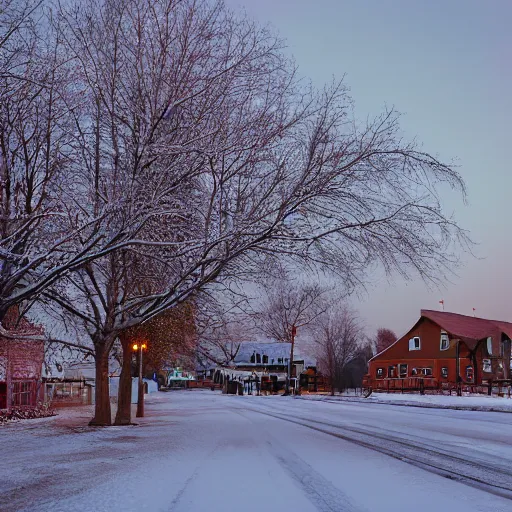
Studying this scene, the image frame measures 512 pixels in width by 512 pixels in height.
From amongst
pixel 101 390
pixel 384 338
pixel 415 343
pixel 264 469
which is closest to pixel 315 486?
pixel 264 469

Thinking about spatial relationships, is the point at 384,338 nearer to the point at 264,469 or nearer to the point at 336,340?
the point at 336,340

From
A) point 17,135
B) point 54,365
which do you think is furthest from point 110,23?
point 54,365

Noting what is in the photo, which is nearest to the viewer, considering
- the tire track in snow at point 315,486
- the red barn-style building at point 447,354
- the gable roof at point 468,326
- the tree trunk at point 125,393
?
the tire track in snow at point 315,486

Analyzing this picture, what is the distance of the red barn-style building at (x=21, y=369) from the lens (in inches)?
1055

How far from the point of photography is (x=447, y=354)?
54.2 metres

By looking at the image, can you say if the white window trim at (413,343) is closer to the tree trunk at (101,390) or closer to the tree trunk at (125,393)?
the tree trunk at (125,393)

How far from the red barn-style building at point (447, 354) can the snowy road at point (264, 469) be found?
3412 cm

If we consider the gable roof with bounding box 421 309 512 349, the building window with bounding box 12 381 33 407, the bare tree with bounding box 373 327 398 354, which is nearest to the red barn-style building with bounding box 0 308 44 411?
the building window with bounding box 12 381 33 407

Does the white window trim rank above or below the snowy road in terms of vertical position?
above

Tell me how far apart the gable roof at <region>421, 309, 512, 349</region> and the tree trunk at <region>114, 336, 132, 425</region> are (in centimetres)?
3408

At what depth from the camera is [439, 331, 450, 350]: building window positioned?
178 ft

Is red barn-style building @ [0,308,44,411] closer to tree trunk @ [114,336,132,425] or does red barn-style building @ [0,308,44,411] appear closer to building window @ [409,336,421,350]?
tree trunk @ [114,336,132,425]

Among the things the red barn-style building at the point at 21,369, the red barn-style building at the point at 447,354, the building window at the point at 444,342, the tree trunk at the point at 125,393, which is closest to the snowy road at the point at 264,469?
the tree trunk at the point at 125,393

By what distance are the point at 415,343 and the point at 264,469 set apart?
Answer: 50.2 metres
